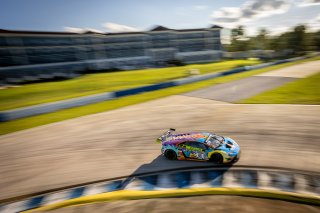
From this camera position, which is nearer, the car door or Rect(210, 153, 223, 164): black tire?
Rect(210, 153, 223, 164): black tire

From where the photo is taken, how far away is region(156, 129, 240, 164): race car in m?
10.7

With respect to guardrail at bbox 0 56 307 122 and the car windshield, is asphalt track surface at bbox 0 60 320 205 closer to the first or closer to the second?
the car windshield

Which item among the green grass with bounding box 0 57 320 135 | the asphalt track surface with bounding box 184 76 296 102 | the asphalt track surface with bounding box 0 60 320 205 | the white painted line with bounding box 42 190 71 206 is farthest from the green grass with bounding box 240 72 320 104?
the white painted line with bounding box 42 190 71 206

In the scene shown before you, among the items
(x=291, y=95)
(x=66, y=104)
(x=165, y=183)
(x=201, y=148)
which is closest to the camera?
(x=165, y=183)

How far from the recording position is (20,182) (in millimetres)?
11125

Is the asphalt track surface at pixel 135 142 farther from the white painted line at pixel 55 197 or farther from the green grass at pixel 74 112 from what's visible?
the green grass at pixel 74 112

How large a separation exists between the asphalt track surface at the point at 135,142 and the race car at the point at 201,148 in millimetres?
392

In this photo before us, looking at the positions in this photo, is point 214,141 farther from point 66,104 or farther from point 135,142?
point 66,104

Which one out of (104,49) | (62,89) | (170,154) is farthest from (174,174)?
(104,49)

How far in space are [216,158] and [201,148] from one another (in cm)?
79

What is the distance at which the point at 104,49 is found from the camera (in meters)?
75.1

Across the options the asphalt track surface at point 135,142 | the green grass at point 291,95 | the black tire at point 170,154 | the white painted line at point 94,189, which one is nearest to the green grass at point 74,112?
the asphalt track surface at point 135,142

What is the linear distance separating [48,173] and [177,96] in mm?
17692

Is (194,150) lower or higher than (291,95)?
lower
